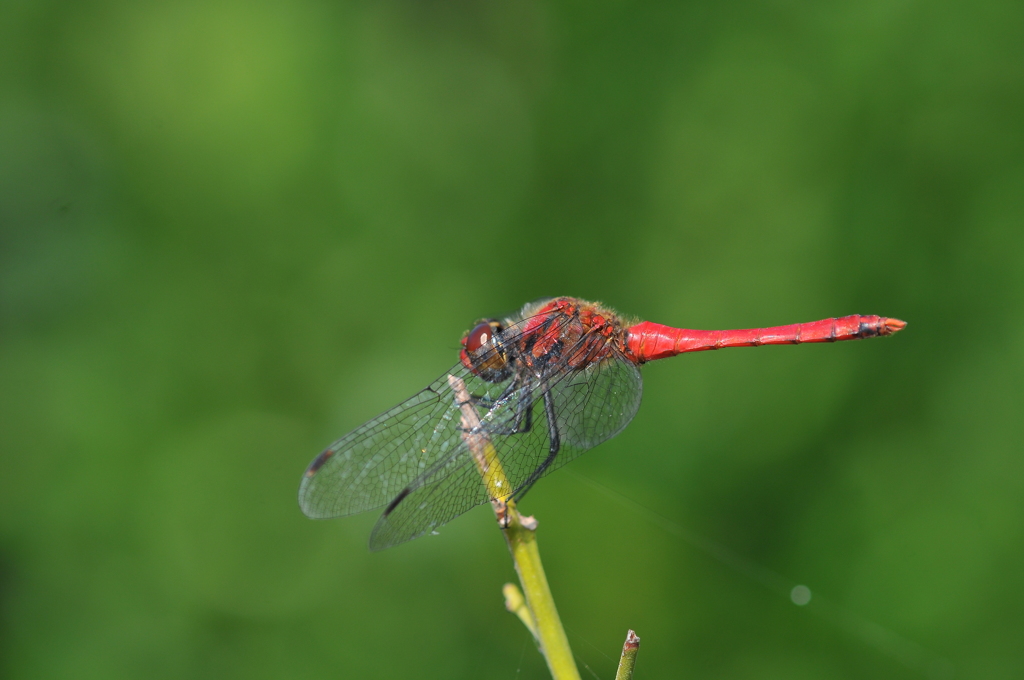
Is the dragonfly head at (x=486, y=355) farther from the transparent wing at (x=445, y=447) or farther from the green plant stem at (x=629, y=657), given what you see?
the green plant stem at (x=629, y=657)

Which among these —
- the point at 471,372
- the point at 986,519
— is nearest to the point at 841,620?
the point at 986,519

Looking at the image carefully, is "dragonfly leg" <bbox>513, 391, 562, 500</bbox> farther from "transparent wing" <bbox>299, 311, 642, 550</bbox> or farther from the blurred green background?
the blurred green background

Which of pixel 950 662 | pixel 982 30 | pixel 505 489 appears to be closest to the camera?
pixel 505 489

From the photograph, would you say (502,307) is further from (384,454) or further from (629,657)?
(629,657)

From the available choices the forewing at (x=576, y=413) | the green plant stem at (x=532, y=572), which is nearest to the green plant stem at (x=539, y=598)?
the green plant stem at (x=532, y=572)

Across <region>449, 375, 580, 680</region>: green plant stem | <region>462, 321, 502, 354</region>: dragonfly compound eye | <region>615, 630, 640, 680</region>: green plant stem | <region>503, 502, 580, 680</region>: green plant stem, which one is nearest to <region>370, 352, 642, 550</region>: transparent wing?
<region>462, 321, 502, 354</region>: dragonfly compound eye

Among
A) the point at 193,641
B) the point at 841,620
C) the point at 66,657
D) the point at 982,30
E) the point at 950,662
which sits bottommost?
the point at 950,662

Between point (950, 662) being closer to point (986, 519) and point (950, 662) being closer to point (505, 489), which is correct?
point (986, 519)
